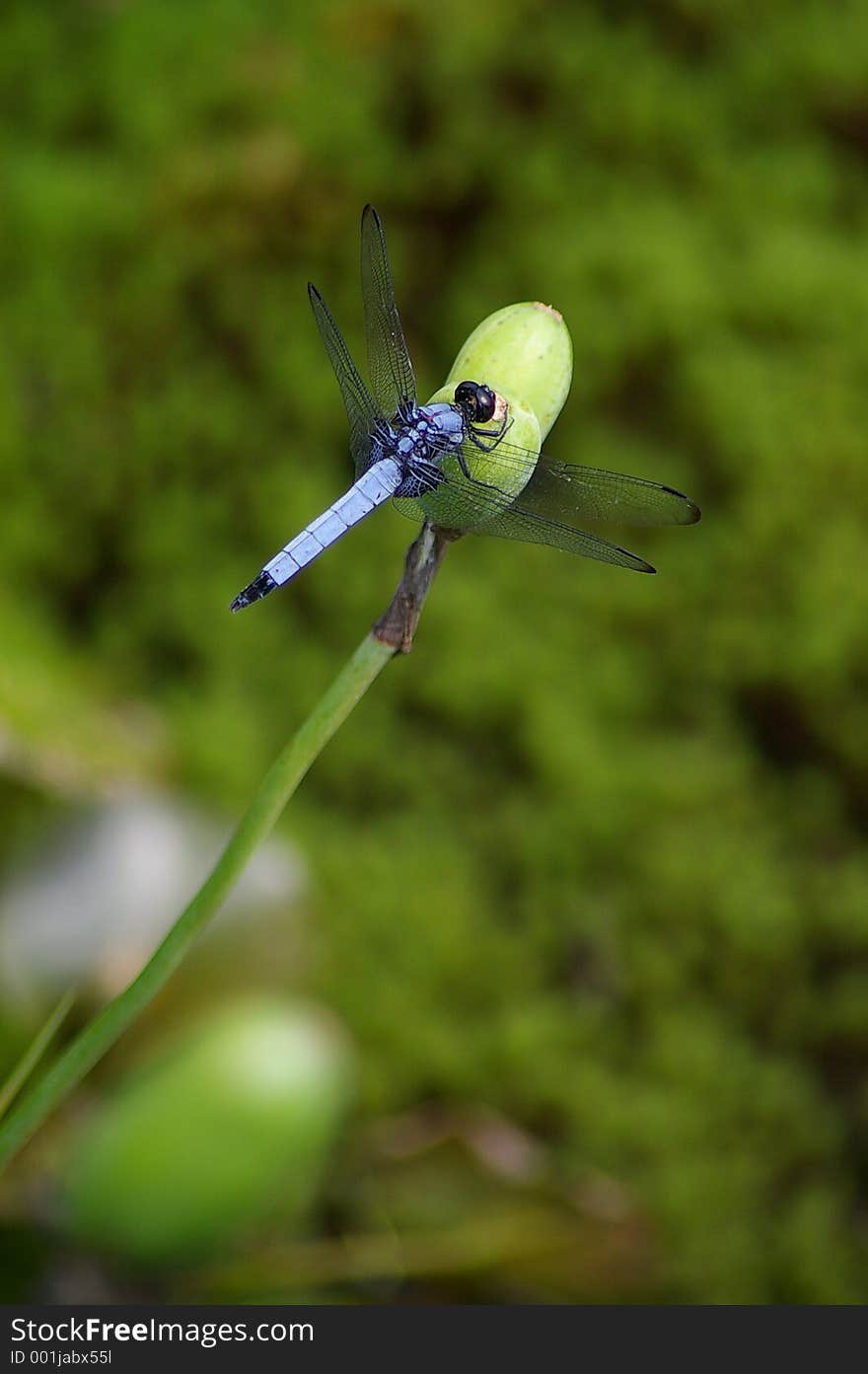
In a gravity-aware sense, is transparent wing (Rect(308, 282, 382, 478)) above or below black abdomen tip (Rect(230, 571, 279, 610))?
above

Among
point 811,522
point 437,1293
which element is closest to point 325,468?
point 811,522

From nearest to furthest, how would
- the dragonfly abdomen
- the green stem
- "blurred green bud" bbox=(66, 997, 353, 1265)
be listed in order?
the green stem < the dragonfly abdomen < "blurred green bud" bbox=(66, 997, 353, 1265)

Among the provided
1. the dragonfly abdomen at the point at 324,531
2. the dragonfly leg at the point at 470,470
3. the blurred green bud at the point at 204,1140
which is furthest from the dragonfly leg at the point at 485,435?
the blurred green bud at the point at 204,1140

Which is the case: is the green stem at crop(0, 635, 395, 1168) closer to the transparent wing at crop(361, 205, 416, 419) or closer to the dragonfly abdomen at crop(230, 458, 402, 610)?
the dragonfly abdomen at crop(230, 458, 402, 610)

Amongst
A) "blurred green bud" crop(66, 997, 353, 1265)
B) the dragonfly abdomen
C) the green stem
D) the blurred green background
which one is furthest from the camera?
the blurred green background

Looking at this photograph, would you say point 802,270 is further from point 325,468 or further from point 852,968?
point 852,968

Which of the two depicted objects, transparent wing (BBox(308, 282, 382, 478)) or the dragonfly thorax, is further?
transparent wing (BBox(308, 282, 382, 478))

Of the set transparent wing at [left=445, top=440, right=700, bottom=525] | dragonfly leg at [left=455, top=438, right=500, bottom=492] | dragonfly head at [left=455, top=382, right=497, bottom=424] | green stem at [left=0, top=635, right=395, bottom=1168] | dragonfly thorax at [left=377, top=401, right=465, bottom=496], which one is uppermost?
transparent wing at [left=445, top=440, right=700, bottom=525]

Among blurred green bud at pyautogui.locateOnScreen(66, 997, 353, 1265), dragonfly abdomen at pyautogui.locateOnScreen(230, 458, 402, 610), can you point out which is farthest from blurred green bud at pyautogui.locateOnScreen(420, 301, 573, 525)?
blurred green bud at pyautogui.locateOnScreen(66, 997, 353, 1265)
